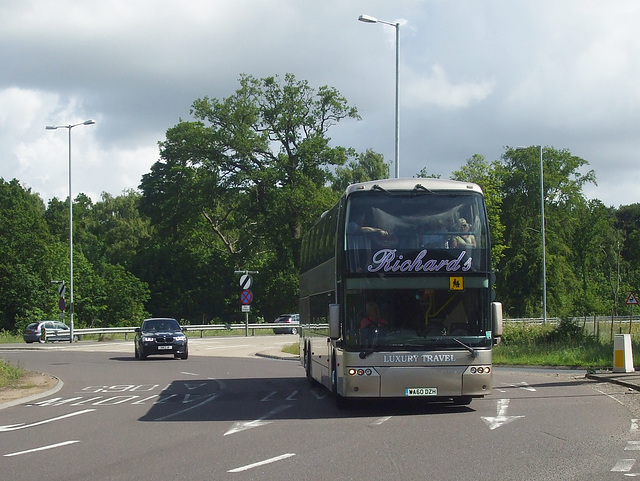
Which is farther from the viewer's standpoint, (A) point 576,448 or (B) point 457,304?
(B) point 457,304

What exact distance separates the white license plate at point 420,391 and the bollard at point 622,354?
909 cm

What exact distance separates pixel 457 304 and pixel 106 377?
13942 millimetres

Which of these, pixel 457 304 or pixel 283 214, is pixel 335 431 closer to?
pixel 457 304

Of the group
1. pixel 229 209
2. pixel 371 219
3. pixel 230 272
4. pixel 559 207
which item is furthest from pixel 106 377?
Result: pixel 559 207

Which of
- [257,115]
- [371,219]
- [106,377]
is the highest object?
[257,115]

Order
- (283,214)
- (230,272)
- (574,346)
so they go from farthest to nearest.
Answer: (230,272) → (283,214) → (574,346)

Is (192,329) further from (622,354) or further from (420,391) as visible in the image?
(420,391)

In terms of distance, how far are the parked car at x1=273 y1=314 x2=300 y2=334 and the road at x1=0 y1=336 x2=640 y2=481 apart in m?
45.1

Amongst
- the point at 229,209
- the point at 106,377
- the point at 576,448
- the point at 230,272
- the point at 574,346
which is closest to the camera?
the point at 576,448

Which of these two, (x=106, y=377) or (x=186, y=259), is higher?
(x=186, y=259)

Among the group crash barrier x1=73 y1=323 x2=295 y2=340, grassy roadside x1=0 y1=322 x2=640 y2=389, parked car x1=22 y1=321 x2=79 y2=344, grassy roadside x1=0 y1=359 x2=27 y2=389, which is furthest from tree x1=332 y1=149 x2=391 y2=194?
grassy roadside x1=0 y1=359 x2=27 y2=389

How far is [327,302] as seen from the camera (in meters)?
17.0

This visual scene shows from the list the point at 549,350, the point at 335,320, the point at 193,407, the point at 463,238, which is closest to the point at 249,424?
the point at 335,320

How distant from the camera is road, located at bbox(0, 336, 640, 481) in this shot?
954 cm
